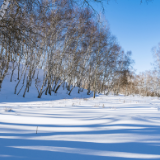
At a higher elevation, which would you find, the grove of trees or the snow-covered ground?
the grove of trees

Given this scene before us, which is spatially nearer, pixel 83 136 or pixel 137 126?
pixel 83 136

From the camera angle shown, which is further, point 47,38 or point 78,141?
point 47,38

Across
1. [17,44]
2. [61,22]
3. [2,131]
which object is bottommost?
[2,131]

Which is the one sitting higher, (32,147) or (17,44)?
(17,44)

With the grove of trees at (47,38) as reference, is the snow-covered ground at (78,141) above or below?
below

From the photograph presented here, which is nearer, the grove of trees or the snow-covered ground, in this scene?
the snow-covered ground

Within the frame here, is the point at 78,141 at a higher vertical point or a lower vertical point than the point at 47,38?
lower

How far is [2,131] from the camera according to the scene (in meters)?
1.94

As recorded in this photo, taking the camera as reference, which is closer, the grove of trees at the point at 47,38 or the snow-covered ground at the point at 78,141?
the snow-covered ground at the point at 78,141

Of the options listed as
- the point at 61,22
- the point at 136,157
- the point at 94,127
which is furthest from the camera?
the point at 61,22

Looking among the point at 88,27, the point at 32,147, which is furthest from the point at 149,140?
the point at 88,27

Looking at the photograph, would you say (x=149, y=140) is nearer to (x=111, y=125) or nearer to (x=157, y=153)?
(x=157, y=153)

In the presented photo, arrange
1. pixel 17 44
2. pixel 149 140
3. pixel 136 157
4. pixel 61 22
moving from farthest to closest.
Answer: pixel 61 22, pixel 17 44, pixel 149 140, pixel 136 157

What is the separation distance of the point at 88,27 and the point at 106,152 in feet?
44.0
